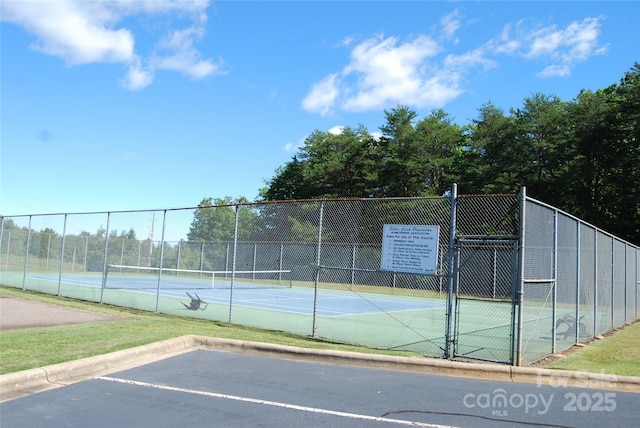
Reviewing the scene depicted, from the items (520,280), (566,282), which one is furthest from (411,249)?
(566,282)

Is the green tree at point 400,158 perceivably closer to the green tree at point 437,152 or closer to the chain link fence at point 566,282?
the green tree at point 437,152

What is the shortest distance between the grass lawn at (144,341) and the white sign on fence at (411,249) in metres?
1.61

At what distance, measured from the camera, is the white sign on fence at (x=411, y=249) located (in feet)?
30.2

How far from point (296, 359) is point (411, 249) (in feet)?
9.65

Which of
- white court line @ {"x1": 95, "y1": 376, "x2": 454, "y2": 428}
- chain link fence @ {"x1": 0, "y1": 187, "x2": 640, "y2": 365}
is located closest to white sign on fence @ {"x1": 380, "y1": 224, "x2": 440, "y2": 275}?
chain link fence @ {"x1": 0, "y1": 187, "x2": 640, "y2": 365}

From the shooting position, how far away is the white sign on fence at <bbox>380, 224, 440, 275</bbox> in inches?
362

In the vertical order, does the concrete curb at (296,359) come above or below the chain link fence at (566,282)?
below

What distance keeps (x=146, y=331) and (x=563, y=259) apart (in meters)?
9.49

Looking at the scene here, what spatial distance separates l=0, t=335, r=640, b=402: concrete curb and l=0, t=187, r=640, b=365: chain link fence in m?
0.72

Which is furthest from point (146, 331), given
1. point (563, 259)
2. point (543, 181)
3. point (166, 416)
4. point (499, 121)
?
point (499, 121)

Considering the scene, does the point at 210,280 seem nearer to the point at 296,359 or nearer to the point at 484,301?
the point at 296,359

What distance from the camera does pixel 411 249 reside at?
9.52 meters

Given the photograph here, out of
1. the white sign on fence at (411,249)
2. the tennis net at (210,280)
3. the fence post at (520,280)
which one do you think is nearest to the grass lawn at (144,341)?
the fence post at (520,280)

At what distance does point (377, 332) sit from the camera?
12625mm
